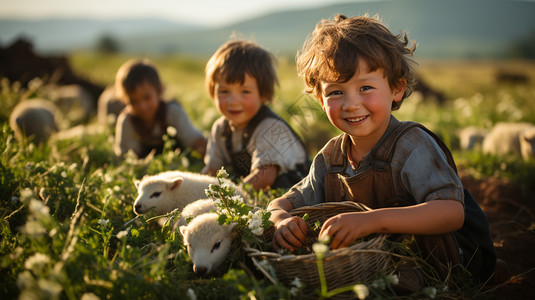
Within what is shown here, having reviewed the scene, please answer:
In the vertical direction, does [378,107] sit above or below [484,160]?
above

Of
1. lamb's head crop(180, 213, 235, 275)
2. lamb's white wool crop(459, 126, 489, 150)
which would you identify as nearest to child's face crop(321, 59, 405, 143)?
lamb's head crop(180, 213, 235, 275)

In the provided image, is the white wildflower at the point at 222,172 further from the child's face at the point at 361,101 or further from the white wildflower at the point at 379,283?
the white wildflower at the point at 379,283

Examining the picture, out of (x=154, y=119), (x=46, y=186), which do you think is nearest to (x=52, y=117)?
(x=154, y=119)

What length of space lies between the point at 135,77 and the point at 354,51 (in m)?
4.47

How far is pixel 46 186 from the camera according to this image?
162 inches

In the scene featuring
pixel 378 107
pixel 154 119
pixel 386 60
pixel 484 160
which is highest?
pixel 386 60

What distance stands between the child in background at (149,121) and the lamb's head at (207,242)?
3.62 meters

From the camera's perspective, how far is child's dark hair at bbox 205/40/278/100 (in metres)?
4.76

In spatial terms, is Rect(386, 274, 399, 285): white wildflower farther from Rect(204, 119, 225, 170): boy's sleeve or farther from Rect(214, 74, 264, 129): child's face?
Rect(204, 119, 225, 170): boy's sleeve

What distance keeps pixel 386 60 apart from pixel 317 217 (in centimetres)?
135

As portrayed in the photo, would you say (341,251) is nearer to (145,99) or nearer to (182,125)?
(182,125)

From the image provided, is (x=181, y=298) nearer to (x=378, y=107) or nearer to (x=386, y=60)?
(x=378, y=107)

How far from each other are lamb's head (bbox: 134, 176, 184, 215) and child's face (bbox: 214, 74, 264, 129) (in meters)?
1.21

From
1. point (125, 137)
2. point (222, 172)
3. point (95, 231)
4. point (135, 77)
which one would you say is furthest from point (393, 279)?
point (125, 137)
